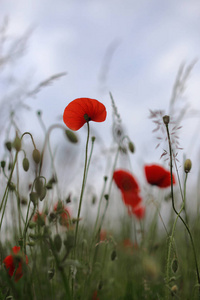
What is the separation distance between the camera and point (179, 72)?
1906 mm

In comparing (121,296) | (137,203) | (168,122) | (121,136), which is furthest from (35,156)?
(137,203)

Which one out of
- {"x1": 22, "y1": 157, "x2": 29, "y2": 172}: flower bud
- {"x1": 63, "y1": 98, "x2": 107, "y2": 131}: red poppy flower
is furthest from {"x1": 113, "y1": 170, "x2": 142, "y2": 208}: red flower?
{"x1": 22, "y1": 157, "x2": 29, "y2": 172}: flower bud

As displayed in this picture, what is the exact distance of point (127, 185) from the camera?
1665mm

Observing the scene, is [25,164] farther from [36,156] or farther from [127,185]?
[127,185]

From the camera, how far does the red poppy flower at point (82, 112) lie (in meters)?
1.05

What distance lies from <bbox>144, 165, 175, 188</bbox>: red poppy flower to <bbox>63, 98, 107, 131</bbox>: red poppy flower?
607mm

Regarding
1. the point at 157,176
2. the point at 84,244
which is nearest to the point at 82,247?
the point at 84,244

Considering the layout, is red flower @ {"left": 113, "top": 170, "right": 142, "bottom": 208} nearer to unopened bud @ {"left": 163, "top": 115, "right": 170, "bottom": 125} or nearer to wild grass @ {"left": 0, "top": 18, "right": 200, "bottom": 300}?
wild grass @ {"left": 0, "top": 18, "right": 200, "bottom": 300}

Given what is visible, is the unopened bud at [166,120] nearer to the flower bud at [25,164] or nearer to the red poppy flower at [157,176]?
the flower bud at [25,164]

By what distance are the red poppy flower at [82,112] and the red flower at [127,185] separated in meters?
0.54

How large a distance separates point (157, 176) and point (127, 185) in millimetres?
147

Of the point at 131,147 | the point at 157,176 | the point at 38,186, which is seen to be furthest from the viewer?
the point at 157,176

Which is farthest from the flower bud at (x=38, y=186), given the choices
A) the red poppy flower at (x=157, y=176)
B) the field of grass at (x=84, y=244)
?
the red poppy flower at (x=157, y=176)

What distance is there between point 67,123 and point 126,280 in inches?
32.2
